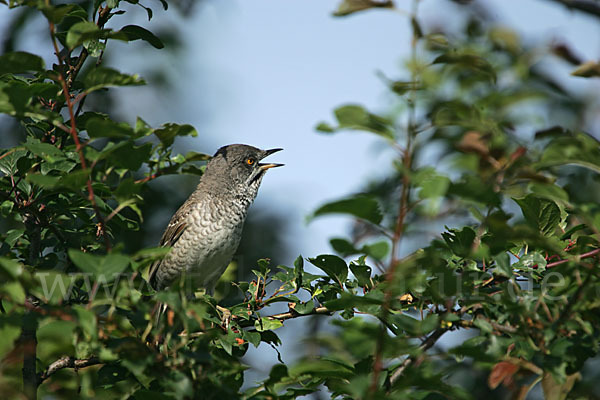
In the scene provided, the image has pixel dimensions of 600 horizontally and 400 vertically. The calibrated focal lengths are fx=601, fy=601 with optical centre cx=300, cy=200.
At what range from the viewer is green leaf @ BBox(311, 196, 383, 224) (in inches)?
55.7

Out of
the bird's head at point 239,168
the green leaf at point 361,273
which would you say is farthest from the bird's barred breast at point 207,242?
the green leaf at point 361,273

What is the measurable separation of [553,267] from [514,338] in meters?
0.56

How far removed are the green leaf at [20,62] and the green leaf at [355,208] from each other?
1.04 m

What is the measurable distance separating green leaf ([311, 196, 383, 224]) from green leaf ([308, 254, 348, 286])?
3.60 feet

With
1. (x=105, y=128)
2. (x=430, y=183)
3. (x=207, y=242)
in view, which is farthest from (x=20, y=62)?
(x=207, y=242)

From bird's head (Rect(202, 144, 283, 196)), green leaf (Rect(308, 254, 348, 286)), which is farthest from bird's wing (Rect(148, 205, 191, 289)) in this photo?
green leaf (Rect(308, 254, 348, 286))

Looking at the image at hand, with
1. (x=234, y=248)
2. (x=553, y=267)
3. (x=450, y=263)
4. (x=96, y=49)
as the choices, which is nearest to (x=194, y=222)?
(x=234, y=248)

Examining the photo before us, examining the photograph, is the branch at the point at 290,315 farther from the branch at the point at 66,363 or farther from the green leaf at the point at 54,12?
the green leaf at the point at 54,12

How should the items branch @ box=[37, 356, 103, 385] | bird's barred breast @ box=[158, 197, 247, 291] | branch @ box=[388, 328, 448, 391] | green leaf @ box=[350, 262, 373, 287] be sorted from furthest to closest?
1. bird's barred breast @ box=[158, 197, 247, 291]
2. branch @ box=[37, 356, 103, 385]
3. green leaf @ box=[350, 262, 373, 287]
4. branch @ box=[388, 328, 448, 391]

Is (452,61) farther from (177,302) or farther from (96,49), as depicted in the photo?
(96,49)

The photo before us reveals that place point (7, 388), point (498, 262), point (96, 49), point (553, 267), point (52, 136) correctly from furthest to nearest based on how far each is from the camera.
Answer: point (52, 136), point (96, 49), point (553, 267), point (498, 262), point (7, 388)

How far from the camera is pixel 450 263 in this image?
2510mm

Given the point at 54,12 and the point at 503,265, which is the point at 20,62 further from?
the point at 503,265

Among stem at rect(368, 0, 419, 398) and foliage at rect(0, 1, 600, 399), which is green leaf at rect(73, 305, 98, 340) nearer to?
foliage at rect(0, 1, 600, 399)
